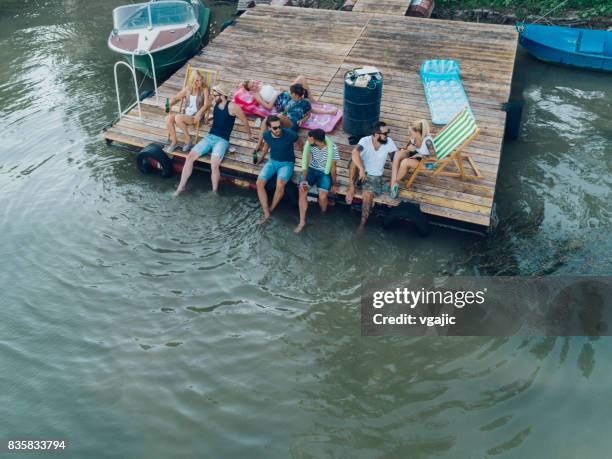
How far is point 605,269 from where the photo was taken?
7.49 metres

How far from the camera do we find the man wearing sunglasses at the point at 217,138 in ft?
29.7

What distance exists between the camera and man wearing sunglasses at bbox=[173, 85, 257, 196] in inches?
356

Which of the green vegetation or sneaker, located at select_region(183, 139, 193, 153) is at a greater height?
the green vegetation

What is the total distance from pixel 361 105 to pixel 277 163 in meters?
1.84

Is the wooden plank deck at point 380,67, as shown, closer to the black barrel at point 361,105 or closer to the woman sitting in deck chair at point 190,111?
the black barrel at point 361,105

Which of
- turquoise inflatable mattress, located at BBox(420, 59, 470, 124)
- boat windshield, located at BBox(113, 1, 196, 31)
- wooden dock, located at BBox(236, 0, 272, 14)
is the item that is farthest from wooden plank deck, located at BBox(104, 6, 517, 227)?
wooden dock, located at BBox(236, 0, 272, 14)

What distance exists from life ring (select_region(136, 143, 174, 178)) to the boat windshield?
4813mm

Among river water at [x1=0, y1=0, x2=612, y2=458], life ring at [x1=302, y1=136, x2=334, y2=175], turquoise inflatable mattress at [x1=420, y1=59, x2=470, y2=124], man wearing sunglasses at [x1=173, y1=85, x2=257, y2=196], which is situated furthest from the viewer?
turquoise inflatable mattress at [x1=420, y1=59, x2=470, y2=124]

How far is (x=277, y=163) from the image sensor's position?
866 cm

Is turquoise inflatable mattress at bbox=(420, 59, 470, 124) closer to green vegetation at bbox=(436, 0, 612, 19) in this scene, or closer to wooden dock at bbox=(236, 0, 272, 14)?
green vegetation at bbox=(436, 0, 612, 19)

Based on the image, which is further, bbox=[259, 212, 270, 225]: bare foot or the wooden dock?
the wooden dock

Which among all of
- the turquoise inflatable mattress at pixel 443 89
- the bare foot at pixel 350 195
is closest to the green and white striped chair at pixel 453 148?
the bare foot at pixel 350 195

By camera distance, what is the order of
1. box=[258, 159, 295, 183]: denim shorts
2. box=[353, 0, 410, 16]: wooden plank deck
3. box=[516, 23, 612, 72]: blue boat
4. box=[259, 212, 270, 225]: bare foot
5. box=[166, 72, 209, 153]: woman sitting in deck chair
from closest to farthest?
box=[258, 159, 295, 183]: denim shorts, box=[259, 212, 270, 225]: bare foot, box=[166, 72, 209, 153]: woman sitting in deck chair, box=[516, 23, 612, 72]: blue boat, box=[353, 0, 410, 16]: wooden plank deck

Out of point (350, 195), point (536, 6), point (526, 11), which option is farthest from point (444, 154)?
point (536, 6)
